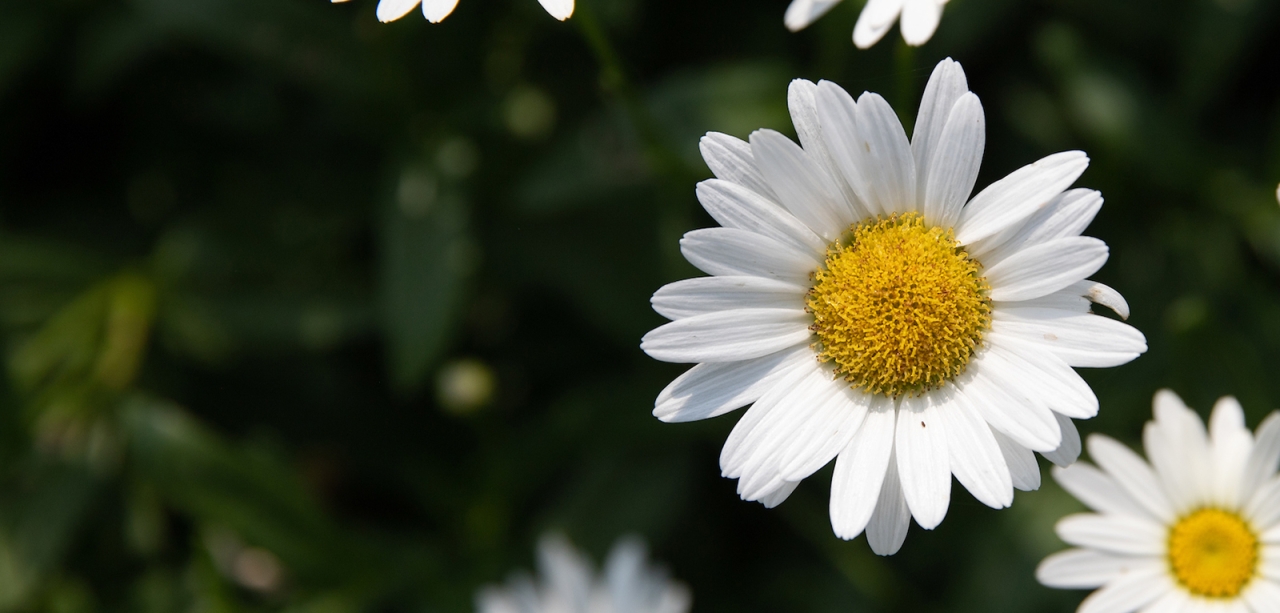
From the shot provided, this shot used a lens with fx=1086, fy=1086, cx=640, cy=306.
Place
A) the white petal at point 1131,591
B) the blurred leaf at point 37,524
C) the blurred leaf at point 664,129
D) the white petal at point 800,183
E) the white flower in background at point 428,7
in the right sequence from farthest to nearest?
1. the blurred leaf at point 37,524
2. the blurred leaf at point 664,129
3. the white petal at point 1131,591
4. the white flower in background at point 428,7
5. the white petal at point 800,183

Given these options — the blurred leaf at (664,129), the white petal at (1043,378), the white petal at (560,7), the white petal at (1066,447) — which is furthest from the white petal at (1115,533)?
the white petal at (560,7)

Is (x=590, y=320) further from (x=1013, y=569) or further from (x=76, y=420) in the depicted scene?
(x=76, y=420)

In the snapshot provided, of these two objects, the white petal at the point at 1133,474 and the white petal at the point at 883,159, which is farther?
the white petal at the point at 1133,474

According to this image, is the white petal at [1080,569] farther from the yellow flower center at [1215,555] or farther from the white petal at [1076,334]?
the white petal at [1076,334]

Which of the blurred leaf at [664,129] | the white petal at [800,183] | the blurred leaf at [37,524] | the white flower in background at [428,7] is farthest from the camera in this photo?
the blurred leaf at [37,524]

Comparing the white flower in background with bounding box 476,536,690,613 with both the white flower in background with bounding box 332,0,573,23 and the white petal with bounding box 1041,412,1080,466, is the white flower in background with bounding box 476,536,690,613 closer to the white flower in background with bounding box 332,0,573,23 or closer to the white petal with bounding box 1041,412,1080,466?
the white petal with bounding box 1041,412,1080,466

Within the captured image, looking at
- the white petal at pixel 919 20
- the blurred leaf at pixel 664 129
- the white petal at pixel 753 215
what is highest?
the blurred leaf at pixel 664 129

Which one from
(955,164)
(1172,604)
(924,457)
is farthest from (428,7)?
(1172,604)

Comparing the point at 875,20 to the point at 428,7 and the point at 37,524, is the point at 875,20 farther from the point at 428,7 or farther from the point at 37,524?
the point at 37,524

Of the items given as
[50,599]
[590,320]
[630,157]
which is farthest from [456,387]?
[50,599]
